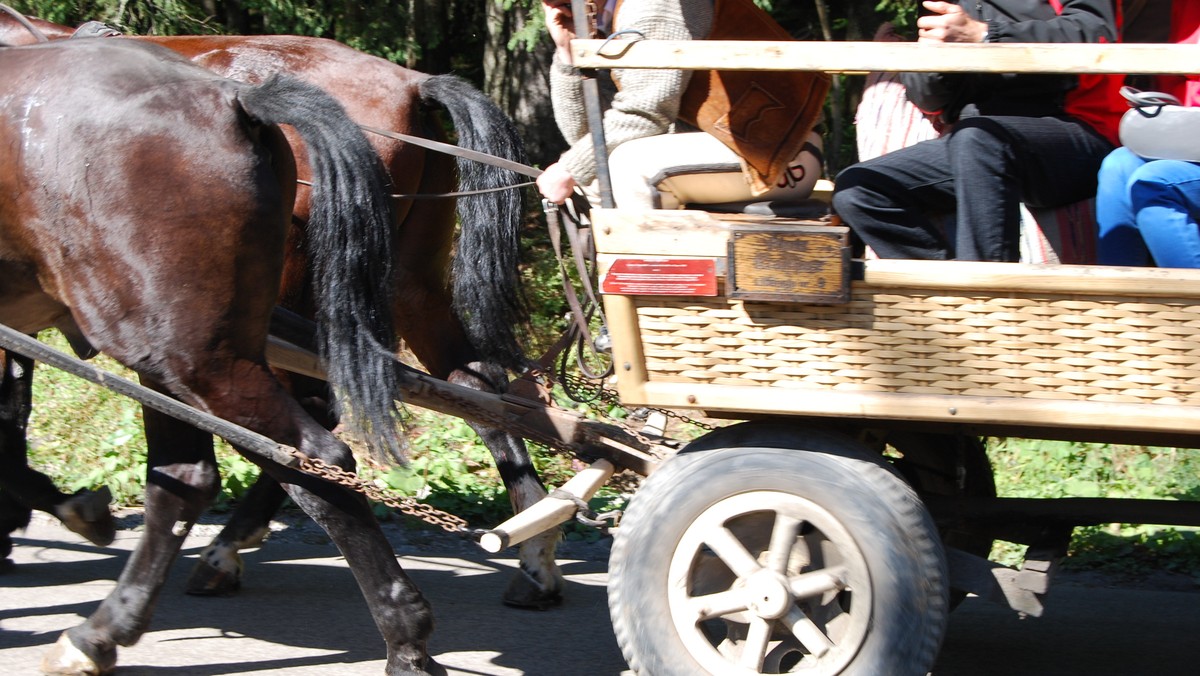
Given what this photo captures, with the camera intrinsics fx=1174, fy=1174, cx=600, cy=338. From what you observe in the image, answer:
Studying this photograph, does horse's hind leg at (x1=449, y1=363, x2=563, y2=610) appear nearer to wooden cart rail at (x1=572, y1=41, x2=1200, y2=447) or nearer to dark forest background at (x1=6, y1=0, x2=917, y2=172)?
wooden cart rail at (x1=572, y1=41, x2=1200, y2=447)

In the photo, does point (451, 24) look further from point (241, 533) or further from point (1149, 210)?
point (1149, 210)

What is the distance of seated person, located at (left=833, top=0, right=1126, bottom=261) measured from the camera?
290 cm

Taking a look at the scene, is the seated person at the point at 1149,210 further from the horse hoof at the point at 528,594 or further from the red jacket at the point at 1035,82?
the horse hoof at the point at 528,594

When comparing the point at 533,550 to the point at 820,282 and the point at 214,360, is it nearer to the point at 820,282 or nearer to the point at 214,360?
the point at 214,360

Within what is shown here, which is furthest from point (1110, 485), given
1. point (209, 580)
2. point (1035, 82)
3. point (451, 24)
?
point (451, 24)

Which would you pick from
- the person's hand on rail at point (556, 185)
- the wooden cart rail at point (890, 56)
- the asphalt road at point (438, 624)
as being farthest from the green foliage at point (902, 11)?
the wooden cart rail at point (890, 56)

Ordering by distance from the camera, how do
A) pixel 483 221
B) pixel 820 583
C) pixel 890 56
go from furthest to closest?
pixel 483 221 < pixel 820 583 < pixel 890 56

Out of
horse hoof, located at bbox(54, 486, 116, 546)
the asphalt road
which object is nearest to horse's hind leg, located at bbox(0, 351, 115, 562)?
horse hoof, located at bbox(54, 486, 116, 546)

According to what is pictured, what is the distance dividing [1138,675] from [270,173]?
282 cm

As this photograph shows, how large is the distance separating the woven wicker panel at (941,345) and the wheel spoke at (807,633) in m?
0.54

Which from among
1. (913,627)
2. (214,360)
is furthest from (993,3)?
(214,360)

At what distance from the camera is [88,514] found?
12.2 ft

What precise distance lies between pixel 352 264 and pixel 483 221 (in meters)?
0.88

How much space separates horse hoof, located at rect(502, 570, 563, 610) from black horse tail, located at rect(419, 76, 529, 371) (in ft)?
2.73
